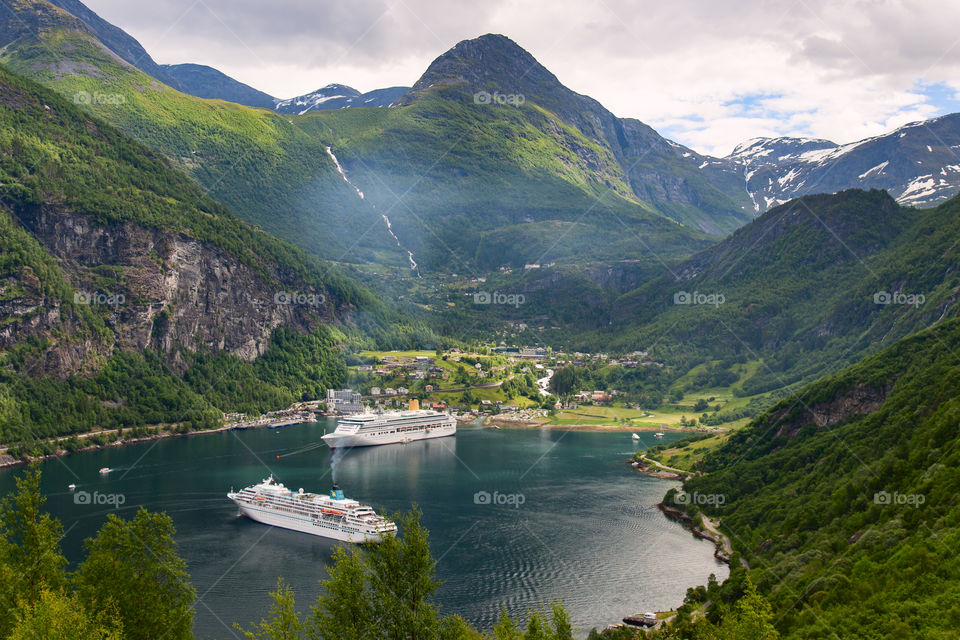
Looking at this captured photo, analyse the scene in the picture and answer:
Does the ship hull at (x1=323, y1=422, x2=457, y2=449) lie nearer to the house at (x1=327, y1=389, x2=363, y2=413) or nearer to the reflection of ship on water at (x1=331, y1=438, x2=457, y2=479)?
the reflection of ship on water at (x1=331, y1=438, x2=457, y2=479)

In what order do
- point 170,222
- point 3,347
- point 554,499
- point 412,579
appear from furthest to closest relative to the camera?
point 170,222 < point 3,347 < point 554,499 < point 412,579

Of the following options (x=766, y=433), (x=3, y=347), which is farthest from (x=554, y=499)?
(x=3, y=347)

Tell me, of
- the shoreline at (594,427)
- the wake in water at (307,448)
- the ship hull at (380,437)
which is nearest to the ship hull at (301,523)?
the wake in water at (307,448)

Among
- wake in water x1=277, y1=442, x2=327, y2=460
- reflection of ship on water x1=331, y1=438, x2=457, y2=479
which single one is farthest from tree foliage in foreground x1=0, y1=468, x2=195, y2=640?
wake in water x1=277, y1=442, x2=327, y2=460

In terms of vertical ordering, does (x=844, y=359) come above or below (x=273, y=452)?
above

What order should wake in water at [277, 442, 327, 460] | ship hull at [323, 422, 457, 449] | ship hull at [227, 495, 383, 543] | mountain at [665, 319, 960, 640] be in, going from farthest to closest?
ship hull at [323, 422, 457, 449] < wake in water at [277, 442, 327, 460] < ship hull at [227, 495, 383, 543] < mountain at [665, 319, 960, 640]

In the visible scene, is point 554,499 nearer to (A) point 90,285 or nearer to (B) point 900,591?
(B) point 900,591

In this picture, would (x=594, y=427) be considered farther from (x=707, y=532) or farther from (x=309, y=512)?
(x=309, y=512)

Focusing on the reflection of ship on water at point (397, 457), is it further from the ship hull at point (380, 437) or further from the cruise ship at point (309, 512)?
the cruise ship at point (309, 512)
